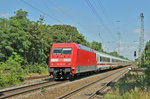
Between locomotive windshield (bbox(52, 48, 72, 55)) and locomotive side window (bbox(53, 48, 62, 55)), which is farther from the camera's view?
locomotive side window (bbox(53, 48, 62, 55))

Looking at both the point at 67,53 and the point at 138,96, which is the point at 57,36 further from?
the point at 138,96

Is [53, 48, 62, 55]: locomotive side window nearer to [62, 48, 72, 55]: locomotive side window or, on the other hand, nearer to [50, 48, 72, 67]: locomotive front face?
[50, 48, 72, 67]: locomotive front face

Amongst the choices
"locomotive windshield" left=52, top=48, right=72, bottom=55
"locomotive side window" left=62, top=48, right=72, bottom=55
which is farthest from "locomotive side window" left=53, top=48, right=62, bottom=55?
"locomotive side window" left=62, top=48, right=72, bottom=55

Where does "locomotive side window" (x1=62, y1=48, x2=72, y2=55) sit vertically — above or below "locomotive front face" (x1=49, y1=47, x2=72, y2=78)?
above

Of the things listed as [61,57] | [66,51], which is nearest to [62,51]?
[66,51]

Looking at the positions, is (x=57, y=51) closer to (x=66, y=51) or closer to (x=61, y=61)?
(x=66, y=51)

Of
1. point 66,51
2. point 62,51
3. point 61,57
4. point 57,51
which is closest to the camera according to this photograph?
point 61,57

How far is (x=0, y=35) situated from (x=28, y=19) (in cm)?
595

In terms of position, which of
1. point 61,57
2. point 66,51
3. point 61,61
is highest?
point 66,51

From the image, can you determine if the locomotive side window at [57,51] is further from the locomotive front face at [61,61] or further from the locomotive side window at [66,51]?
the locomotive side window at [66,51]

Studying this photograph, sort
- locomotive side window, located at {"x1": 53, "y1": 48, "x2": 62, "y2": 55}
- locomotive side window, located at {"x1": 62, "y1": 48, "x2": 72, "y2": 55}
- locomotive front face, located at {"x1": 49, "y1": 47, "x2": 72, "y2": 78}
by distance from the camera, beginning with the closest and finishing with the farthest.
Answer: locomotive front face, located at {"x1": 49, "y1": 47, "x2": 72, "y2": 78}, locomotive side window, located at {"x1": 62, "y1": 48, "x2": 72, "y2": 55}, locomotive side window, located at {"x1": 53, "y1": 48, "x2": 62, "y2": 55}

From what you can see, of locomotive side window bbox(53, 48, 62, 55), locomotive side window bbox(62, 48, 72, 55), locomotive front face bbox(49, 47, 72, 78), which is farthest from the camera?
locomotive side window bbox(53, 48, 62, 55)

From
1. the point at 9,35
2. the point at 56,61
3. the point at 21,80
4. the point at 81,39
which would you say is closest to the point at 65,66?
the point at 56,61

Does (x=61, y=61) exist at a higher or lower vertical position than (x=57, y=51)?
lower
